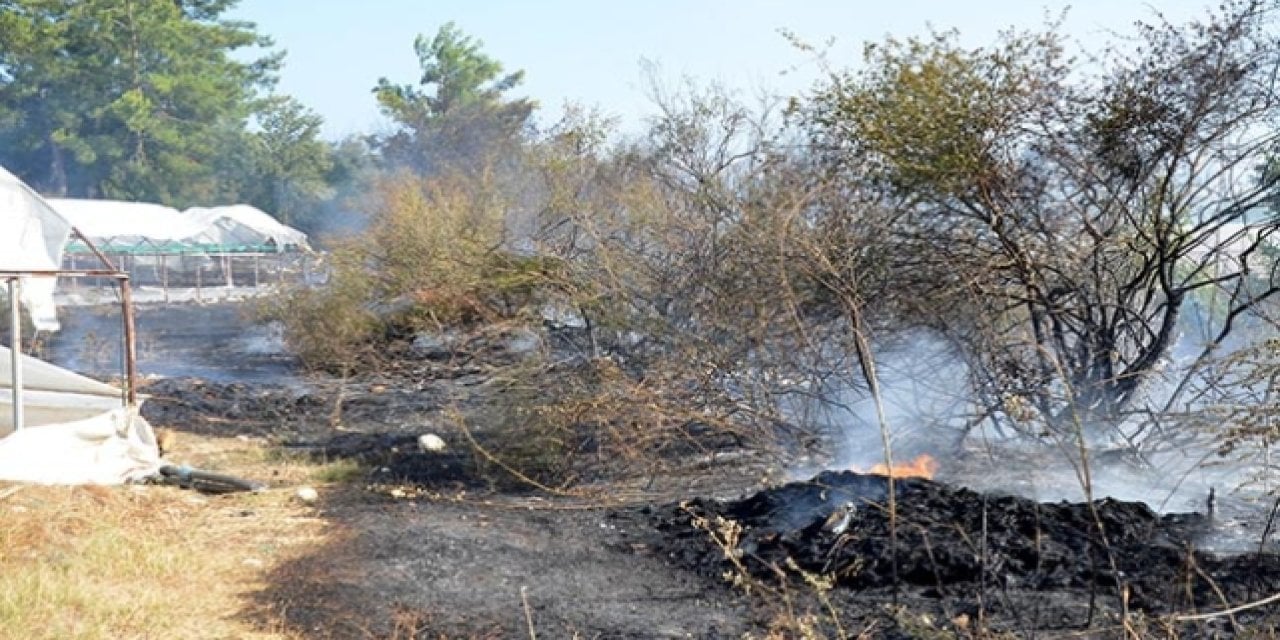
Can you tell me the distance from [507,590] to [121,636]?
197 cm

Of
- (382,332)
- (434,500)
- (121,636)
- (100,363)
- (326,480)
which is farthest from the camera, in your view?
(100,363)

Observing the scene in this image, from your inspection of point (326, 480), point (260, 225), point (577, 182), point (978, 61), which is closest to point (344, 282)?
point (577, 182)

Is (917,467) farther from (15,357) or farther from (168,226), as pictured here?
(168,226)

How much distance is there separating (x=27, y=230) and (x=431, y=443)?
4241mm

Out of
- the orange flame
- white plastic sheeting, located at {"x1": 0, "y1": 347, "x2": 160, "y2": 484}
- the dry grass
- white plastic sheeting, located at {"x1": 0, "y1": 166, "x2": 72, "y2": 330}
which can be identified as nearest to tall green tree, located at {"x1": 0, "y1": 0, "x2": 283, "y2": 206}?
white plastic sheeting, located at {"x1": 0, "y1": 166, "x2": 72, "y2": 330}

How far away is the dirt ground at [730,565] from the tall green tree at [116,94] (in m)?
36.1

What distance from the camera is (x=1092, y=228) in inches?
340

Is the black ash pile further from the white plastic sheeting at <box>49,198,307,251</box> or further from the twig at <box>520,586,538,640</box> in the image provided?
the white plastic sheeting at <box>49,198,307,251</box>

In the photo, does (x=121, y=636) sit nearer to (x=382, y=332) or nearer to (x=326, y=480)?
(x=326, y=480)

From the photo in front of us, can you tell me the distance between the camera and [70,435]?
914 cm

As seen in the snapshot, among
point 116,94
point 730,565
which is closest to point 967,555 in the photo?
point 730,565

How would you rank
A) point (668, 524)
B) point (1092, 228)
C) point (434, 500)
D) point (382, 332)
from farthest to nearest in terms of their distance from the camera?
point (382, 332) < point (434, 500) < point (1092, 228) < point (668, 524)

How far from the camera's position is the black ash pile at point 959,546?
5.92 meters

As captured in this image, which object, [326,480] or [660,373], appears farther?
[326,480]
